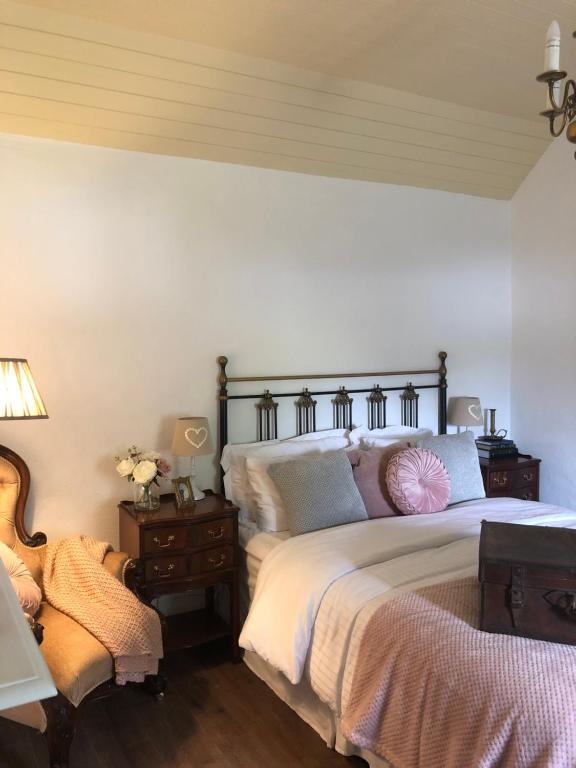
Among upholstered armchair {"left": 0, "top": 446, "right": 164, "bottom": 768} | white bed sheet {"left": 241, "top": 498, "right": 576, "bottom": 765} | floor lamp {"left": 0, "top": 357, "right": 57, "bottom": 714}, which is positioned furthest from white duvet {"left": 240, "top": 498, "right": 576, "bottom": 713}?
floor lamp {"left": 0, "top": 357, "right": 57, "bottom": 714}

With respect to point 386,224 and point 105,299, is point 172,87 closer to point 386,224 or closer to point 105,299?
point 105,299

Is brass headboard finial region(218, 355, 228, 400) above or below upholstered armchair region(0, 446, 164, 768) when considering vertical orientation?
above

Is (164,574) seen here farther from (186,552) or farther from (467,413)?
(467,413)

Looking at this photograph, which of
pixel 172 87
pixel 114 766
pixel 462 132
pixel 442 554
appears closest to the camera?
pixel 114 766

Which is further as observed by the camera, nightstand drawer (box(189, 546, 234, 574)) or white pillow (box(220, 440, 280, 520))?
white pillow (box(220, 440, 280, 520))

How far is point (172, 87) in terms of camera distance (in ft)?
9.50

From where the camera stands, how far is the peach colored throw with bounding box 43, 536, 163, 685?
238cm

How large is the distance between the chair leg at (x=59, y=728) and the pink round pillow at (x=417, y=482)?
173 centimetres

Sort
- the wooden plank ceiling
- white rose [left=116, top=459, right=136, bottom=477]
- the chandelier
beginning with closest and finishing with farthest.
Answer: the chandelier < the wooden plank ceiling < white rose [left=116, top=459, right=136, bottom=477]

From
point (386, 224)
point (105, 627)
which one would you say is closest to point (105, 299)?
point (105, 627)

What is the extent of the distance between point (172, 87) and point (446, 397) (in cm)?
→ 261

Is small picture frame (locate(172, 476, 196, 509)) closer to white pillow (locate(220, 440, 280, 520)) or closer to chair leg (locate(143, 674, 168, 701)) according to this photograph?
white pillow (locate(220, 440, 280, 520))

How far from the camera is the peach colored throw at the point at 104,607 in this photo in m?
2.38

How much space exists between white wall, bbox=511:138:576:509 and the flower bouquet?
270 cm
